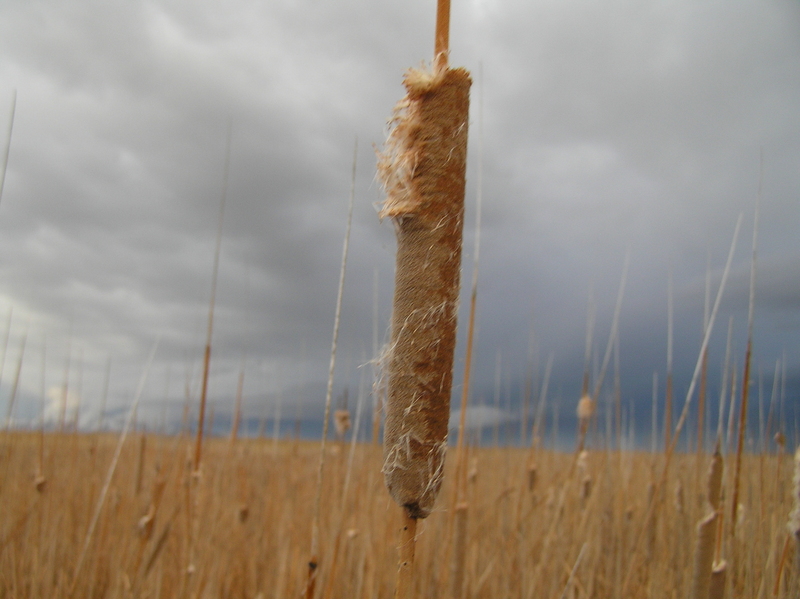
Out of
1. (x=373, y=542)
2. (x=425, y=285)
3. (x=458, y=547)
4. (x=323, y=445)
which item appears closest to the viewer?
(x=425, y=285)

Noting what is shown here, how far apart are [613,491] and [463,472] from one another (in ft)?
6.26

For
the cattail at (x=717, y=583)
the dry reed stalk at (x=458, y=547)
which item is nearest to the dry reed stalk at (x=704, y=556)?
the cattail at (x=717, y=583)

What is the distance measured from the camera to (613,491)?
287 centimetres

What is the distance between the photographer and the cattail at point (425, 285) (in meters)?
0.68

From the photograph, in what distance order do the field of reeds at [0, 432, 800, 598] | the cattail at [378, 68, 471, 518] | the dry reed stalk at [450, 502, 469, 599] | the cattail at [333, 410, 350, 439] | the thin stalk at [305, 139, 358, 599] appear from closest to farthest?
the cattail at [378, 68, 471, 518]
the thin stalk at [305, 139, 358, 599]
the dry reed stalk at [450, 502, 469, 599]
the field of reeds at [0, 432, 800, 598]
the cattail at [333, 410, 350, 439]

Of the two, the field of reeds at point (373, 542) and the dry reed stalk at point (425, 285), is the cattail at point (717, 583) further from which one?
the dry reed stalk at point (425, 285)

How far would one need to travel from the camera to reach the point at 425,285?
67 cm

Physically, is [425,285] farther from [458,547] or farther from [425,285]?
[458,547]

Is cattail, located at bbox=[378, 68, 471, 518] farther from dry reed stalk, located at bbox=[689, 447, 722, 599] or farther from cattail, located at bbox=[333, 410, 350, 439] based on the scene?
cattail, located at bbox=[333, 410, 350, 439]

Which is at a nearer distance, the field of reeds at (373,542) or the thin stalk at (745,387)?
the thin stalk at (745,387)

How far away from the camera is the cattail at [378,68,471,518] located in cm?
68

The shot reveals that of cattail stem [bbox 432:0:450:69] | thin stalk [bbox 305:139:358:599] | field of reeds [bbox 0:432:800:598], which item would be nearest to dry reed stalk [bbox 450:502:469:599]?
field of reeds [bbox 0:432:800:598]

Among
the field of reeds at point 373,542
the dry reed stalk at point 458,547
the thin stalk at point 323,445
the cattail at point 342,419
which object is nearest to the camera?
the thin stalk at point 323,445

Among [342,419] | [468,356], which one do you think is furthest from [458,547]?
[342,419]
